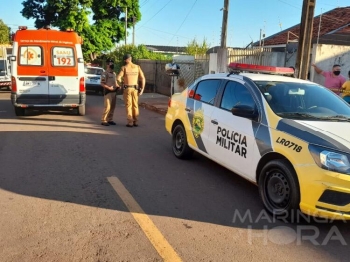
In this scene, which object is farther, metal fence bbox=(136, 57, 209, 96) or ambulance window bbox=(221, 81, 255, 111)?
metal fence bbox=(136, 57, 209, 96)

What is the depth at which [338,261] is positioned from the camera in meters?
3.26

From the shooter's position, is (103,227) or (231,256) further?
(103,227)

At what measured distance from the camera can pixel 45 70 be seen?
10695 mm

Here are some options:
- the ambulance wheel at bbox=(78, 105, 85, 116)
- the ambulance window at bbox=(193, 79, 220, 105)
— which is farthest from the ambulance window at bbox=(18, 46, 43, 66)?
the ambulance window at bbox=(193, 79, 220, 105)

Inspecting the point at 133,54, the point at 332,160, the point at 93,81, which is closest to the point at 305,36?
the point at 332,160

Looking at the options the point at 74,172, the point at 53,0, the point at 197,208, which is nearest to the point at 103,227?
the point at 197,208

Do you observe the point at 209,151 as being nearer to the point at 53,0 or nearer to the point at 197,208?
the point at 197,208

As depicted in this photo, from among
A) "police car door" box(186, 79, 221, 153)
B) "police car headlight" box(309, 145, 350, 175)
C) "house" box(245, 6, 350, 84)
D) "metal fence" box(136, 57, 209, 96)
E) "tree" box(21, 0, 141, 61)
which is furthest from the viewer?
"tree" box(21, 0, 141, 61)

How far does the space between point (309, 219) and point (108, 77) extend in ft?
23.5

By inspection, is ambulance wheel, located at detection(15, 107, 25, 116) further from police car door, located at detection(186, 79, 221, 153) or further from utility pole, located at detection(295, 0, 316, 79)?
utility pole, located at detection(295, 0, 316, 79)

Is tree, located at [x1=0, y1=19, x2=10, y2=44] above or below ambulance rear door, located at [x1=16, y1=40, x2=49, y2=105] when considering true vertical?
above

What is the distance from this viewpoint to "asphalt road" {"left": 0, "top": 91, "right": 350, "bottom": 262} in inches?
131

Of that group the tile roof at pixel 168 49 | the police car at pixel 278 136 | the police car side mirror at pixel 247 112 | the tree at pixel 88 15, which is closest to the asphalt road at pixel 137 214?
the police car at pixel 278 136

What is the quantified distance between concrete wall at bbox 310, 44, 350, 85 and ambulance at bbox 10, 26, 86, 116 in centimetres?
714
